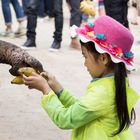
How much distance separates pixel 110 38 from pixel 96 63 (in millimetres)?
152

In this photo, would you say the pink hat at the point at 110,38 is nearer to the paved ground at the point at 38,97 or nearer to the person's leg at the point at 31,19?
the paved ground at the point at 38,97

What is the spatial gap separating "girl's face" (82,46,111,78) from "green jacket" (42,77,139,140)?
0.14ft

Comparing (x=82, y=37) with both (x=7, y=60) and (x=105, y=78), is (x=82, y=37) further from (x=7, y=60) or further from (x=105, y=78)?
(x=7, y=60)

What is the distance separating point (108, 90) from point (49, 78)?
39 cm

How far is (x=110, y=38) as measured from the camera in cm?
A: 265

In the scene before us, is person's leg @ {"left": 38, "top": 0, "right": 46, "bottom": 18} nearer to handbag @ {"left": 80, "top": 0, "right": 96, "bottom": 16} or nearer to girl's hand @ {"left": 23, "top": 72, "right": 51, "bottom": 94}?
handbag @ {"left": 80, "top": 0, "right": 96, "bottom": 16}

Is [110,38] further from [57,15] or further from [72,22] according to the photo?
[72,22]

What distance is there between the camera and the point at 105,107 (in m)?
2.66

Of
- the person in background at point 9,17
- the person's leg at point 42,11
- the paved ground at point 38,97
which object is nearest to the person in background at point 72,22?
the paved ground at point 38,97

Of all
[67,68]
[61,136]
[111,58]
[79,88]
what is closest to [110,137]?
[111,58]

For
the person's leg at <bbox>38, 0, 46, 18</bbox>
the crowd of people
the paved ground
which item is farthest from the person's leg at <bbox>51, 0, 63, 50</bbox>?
the person's leg at <bbox>38, 0, 46, 18</bbox>

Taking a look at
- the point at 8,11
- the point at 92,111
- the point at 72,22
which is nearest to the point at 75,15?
the point at 72,22

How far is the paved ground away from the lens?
4492 mm

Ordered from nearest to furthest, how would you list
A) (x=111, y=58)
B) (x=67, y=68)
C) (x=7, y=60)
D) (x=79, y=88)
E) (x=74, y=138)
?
1. (x=111, y=58)
2. (x=74, y=138)
3. (x=7, y=60)
4. (x=79, y=88)
5. (x=67, y=68)
